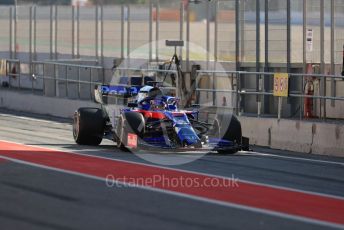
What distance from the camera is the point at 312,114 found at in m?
21.7

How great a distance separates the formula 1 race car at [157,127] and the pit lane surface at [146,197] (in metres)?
0.32

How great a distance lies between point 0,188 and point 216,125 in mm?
6138

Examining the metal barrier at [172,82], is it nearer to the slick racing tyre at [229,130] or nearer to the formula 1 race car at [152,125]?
the formula 1 race car at [152,125]

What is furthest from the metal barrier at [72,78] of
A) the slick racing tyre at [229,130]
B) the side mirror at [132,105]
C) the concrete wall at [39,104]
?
the slick racing tyre at [229,130]

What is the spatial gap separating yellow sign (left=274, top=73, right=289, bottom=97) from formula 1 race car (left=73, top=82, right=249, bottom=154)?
9.56 ft

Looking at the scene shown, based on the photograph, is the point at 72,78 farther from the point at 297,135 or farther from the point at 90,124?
the point at 297,135

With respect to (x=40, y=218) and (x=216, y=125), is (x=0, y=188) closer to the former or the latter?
(x=40, y=218)

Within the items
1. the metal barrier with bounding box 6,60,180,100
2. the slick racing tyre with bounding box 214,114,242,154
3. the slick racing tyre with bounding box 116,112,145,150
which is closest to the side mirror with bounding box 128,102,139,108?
the slick racing tyre with bounding box 116,112,145,150

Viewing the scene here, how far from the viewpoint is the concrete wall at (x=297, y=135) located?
18.7 m

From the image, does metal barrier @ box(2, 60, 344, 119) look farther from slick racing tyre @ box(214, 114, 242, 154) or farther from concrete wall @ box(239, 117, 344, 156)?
slick racing tyre @ box(214, 114, 242, 154)

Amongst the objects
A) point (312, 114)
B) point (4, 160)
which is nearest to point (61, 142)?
point (4, 160)

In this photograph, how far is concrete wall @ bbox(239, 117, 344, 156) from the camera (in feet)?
61.4

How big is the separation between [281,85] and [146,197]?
9463mm

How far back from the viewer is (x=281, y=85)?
2077 cm
